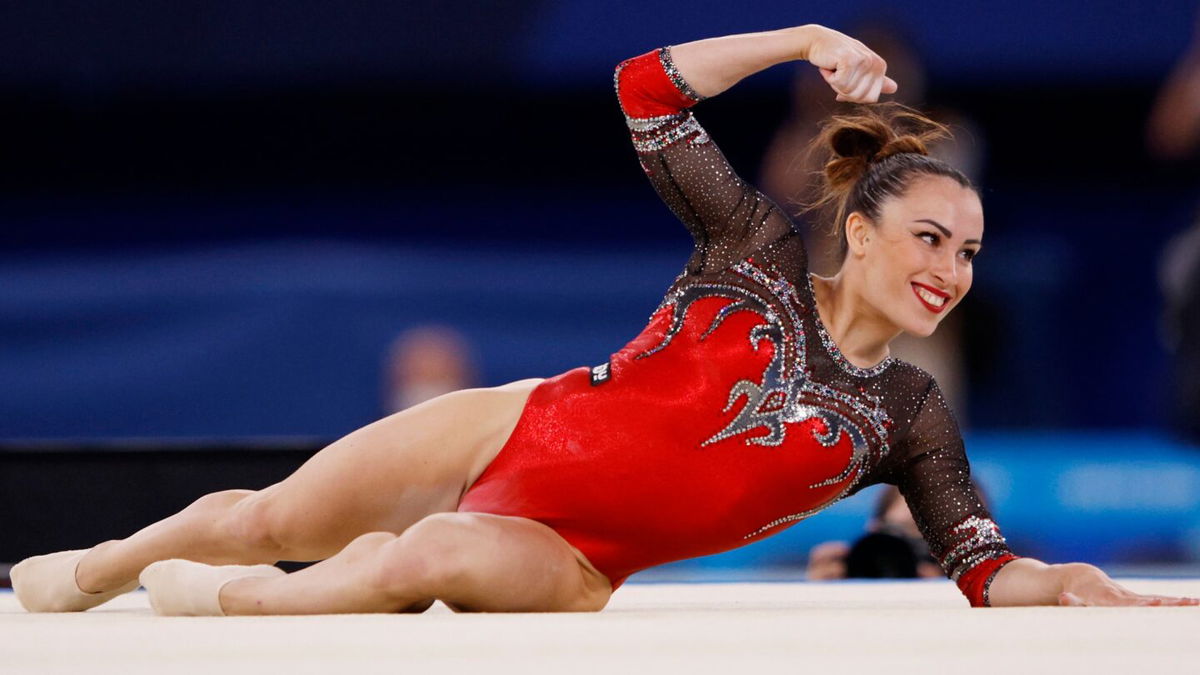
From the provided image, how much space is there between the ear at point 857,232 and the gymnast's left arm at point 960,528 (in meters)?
0.24

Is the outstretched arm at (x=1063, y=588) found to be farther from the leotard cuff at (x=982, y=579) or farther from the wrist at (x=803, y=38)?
the wrist at (x=803, y=38)

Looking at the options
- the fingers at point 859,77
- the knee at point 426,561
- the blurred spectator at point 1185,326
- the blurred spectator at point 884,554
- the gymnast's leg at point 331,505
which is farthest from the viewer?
the blurred spectator at point 1185,326

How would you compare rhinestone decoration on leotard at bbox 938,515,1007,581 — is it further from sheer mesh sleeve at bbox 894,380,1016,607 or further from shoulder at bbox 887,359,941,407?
shoulder at bbox 887,359,941,407

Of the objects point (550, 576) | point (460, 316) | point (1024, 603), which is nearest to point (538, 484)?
point (550, 576)

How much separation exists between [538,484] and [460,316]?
3.26 metres

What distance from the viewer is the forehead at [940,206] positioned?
220 centimetres

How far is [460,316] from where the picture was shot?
537cm

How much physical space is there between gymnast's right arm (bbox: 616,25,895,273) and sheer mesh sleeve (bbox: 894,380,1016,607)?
1.18 feet

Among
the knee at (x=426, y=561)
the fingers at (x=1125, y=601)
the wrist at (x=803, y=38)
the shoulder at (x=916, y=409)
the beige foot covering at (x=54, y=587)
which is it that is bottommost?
the beige foot covering at (x=54, y=587)

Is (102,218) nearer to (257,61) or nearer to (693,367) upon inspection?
(257,61)

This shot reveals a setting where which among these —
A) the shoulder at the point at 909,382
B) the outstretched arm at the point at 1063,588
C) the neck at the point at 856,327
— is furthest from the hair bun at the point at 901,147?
the outstretched arm at the point at 1063,588

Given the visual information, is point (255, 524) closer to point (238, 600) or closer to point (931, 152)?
point (238, 600)

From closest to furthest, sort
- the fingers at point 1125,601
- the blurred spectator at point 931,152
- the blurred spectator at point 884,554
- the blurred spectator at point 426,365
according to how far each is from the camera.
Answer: the fingers at point 1125,601 → the blurred spectator at point 884,554 → the blurred spectator at point 931,152 → the blurred spectator at point 426,365

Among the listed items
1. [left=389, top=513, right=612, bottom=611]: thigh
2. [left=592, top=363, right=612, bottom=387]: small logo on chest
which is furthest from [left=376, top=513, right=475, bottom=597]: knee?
[left=592, top=363, right=612, bottom=387]: small logo on chest
